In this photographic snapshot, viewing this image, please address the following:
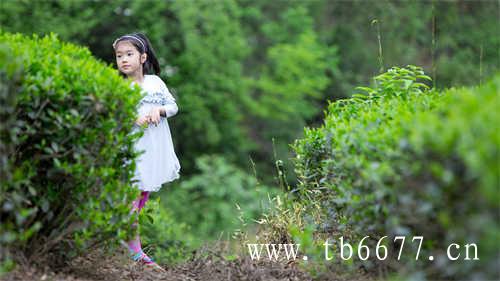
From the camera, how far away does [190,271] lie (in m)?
5.09

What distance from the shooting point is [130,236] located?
4070 millimetres

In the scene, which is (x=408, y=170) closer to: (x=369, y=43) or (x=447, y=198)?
(x=447, y=198)

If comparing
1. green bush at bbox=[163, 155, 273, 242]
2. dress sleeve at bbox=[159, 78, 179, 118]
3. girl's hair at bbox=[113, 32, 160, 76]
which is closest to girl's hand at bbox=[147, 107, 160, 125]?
dress sleeve at bbox=[159, 78, 179, 118]

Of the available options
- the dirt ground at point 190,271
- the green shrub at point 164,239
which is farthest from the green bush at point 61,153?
the green shrub at point 164,239

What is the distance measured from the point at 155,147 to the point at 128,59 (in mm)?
807

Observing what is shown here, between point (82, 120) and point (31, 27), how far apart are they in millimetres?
12102

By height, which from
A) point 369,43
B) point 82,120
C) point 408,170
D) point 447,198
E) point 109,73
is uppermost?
point 369,43

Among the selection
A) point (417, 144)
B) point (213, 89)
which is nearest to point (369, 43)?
point (213, 89)

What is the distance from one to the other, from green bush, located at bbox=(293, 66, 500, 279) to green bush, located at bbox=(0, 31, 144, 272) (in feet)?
4.52

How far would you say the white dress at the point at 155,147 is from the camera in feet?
16.6

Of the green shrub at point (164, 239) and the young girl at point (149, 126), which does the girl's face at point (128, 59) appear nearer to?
the young girl at point (149, 126)

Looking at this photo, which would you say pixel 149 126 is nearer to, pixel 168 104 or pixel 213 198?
pixel 168 104

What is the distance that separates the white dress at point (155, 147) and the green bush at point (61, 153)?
0.98m

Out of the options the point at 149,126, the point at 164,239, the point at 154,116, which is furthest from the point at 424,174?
the point at 164,239
